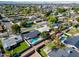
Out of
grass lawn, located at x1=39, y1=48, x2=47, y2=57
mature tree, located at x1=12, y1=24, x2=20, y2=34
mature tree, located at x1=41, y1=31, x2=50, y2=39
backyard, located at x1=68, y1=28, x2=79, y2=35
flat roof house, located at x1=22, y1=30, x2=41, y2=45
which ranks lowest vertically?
grass lawn, located at x1=39, y1=48, x2=47, y2=57

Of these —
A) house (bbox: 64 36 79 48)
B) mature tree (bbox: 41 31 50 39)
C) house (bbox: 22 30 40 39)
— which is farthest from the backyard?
house (bbox: 22 30 40 39)

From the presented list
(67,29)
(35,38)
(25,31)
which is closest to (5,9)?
(25,31)

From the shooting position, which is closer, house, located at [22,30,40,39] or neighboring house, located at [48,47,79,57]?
neighboring house, located at [48,47,79,57]

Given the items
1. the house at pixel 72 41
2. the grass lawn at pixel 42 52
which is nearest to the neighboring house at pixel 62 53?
the grass lawn at pixel 42 52

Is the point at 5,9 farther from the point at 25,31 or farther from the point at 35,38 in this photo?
the point at 35,38

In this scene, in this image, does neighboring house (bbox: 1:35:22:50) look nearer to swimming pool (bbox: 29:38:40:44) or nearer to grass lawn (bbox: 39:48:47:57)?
swimming pool (bbox: 29:38:40:44)

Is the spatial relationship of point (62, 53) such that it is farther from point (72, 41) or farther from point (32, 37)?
point (32, 37)

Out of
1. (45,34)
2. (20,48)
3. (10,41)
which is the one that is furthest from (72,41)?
(10,41)

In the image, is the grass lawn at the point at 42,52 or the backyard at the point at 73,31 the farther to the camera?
the backyard at the point at 73,31

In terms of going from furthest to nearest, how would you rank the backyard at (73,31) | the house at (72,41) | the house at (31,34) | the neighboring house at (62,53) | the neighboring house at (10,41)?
the backyard at (73,31)
the house at (31,34)
the house at (72,41)
the neighboring house at (10,41)
the neighboring house at (62,53)

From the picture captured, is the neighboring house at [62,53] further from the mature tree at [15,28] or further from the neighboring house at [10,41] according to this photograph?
the mature tree at [15,28]
